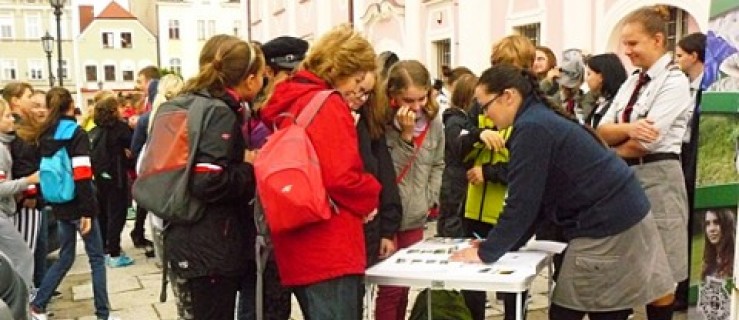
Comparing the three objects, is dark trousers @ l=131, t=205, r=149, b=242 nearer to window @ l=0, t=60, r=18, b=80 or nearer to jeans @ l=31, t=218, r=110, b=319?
jeans @ l=31, t=218, r=110, b=319

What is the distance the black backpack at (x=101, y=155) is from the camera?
7.31 meters

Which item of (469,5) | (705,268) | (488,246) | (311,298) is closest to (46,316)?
(311,298)

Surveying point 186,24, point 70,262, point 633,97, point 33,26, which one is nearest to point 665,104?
point 633,97

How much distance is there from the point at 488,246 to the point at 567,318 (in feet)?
1.67

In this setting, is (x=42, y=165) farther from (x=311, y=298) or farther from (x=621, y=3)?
(x=621, y=3)

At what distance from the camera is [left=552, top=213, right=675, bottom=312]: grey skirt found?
313cm

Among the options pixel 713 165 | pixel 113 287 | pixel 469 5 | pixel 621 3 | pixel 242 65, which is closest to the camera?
pixel 242 65

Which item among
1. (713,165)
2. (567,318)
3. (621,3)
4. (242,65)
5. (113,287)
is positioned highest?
(621,3)

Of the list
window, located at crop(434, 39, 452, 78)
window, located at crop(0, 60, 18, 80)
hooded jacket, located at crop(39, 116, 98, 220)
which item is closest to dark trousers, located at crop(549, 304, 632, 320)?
hooded jacket, located at crop(39, 116, 98, 220)

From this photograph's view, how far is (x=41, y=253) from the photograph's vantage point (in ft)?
19.9

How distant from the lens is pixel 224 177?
313cm

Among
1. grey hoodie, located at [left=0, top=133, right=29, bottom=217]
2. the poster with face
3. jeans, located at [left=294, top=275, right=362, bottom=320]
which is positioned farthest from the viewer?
grey hoodie, located at [left=0, top=133, right=29, bottom=217]

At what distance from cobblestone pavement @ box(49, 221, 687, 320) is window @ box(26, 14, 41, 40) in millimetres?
62835

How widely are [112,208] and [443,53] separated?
35.1ft
